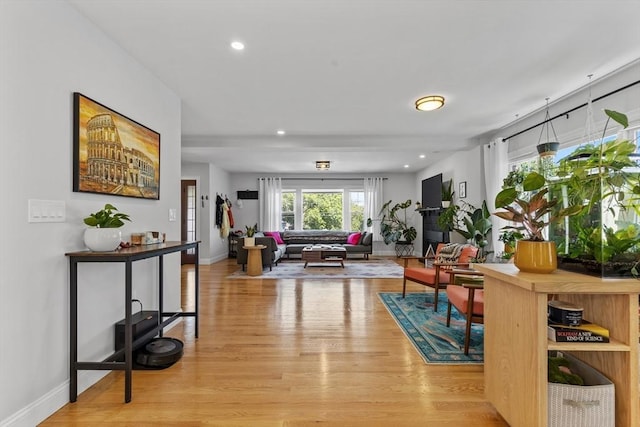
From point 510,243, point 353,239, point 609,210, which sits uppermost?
point 609,210

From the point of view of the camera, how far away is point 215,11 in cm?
203

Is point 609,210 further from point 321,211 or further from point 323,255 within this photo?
point 321,211

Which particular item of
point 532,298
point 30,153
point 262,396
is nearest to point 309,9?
point 30,153

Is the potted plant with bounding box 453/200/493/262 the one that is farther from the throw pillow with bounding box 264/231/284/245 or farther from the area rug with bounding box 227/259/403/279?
the throw pillow with bounding box 264/231/284/245

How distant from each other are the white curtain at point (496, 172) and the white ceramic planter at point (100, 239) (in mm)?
4766

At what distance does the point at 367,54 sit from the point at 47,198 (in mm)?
2489

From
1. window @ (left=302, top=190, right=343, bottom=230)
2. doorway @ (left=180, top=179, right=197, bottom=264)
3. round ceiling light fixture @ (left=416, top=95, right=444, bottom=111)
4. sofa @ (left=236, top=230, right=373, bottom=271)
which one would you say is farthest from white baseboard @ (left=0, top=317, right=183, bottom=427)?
window @ (left=302, top=190, right=343, bottom=230)

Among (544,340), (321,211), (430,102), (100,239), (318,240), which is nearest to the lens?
(544,340)

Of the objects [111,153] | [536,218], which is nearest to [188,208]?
[111,153]

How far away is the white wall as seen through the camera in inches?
61.9

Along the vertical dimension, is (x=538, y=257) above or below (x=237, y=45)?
below

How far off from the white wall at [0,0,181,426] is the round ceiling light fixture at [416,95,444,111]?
3013mm

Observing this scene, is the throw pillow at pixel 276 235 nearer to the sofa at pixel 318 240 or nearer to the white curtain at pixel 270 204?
the sofa at pixel 318 240

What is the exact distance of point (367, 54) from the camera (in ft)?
8.52
